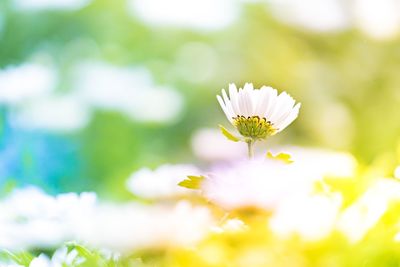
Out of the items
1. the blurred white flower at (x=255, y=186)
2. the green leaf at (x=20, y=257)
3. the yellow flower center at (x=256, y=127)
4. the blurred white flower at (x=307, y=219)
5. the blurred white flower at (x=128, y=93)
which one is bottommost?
the blurred white flower at (x=307, y=219)

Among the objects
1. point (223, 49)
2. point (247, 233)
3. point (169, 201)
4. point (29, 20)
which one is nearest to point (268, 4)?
point (223, 49)

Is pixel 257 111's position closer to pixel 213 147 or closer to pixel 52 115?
pixel 213 147

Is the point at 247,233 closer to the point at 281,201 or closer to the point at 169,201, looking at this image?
the point at 281,201

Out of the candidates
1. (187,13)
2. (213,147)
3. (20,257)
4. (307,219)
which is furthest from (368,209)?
(187,13)

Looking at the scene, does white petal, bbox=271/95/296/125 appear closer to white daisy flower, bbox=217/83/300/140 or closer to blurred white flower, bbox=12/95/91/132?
white daisy flower, bbox=217/83/300/140

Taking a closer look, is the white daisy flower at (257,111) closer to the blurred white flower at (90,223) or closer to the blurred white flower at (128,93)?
the blurred white flower at (90,223)

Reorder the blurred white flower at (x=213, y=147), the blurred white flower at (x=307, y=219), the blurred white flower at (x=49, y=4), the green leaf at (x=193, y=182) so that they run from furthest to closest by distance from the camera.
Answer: the blurred white flower at (x=49, y=4) < the blurred white flower at (x=213, y=147) < the green leaf at (x=193, y=182) < the blurred white flower at (x=307, y=219)

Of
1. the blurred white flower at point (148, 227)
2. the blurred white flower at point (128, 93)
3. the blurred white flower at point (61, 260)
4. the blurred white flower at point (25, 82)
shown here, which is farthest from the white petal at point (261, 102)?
the blurred white flower at point (25, 82)
